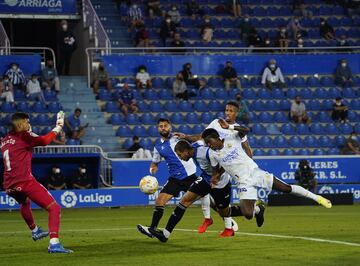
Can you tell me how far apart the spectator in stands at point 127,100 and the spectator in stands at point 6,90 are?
423 centimetres

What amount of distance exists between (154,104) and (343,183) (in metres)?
7.89

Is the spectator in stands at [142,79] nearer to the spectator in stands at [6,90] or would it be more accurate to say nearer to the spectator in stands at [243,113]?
the spectator in stands at [243,113]

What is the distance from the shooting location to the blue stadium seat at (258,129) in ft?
120

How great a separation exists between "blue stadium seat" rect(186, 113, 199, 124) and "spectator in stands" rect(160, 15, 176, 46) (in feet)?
15.0

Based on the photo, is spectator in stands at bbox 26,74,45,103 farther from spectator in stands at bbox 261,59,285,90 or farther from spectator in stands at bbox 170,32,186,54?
spectator in stands at bbox 261,59,285,90

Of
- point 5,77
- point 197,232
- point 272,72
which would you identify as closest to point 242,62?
point 272,72

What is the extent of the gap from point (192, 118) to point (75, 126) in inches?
191

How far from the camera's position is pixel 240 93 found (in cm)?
3775

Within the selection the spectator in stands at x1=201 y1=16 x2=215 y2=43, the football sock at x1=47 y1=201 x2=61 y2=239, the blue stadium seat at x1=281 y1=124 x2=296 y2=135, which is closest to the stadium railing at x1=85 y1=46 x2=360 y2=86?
the spectator in stands at x1=201 y1=16 x2=215 y2=43

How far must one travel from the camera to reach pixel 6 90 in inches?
1350

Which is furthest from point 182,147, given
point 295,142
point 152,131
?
point 295,142

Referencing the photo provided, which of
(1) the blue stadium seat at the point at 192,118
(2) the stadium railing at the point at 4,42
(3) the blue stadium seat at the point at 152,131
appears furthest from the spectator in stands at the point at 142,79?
(2) the stadium railing at the point at 4,42

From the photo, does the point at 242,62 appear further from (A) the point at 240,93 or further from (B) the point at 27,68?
(B) the point at 27,68

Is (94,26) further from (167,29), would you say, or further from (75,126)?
(75,126)
